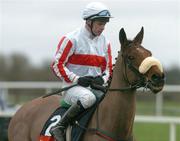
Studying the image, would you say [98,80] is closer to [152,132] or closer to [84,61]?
[84,61]

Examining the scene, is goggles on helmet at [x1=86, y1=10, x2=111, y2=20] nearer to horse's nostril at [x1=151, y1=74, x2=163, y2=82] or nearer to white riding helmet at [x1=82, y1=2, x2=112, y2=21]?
white riding helmet at [x1=82, y1=2, x2=112, y2=21]

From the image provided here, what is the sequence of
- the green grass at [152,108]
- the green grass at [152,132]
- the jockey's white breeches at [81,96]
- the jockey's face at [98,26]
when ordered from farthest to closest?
the green grass at [152,108] < the green grass at [152,132] < the jockey's face at [98,26] < the jockey's white breeches at [81,96]

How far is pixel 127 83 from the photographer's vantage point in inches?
277

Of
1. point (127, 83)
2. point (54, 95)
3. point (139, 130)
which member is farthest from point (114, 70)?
point (139, 130)

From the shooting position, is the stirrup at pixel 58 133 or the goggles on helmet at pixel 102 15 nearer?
the goggles on helmet at pixel 102 15

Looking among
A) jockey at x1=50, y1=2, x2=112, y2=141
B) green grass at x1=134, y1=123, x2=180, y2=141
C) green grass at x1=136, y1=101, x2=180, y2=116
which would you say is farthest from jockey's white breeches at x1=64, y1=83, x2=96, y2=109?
green grass at x1=136, y1=101, x2=180, y2=116

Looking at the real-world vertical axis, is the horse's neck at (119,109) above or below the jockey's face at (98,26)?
below

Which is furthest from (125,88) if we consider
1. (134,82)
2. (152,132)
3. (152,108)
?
(152,108)

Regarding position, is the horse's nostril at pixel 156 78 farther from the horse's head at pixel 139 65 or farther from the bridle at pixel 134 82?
the bridle at pixel 134 82

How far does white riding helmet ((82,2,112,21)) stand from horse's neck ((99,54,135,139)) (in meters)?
0.59

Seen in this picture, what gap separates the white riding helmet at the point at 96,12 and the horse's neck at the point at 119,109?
590 millimetres

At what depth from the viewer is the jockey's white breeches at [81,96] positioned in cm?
733

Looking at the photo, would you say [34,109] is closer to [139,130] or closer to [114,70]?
[114,70]

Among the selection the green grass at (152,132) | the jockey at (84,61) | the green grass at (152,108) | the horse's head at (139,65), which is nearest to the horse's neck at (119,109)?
the horse's head at (139,65)
